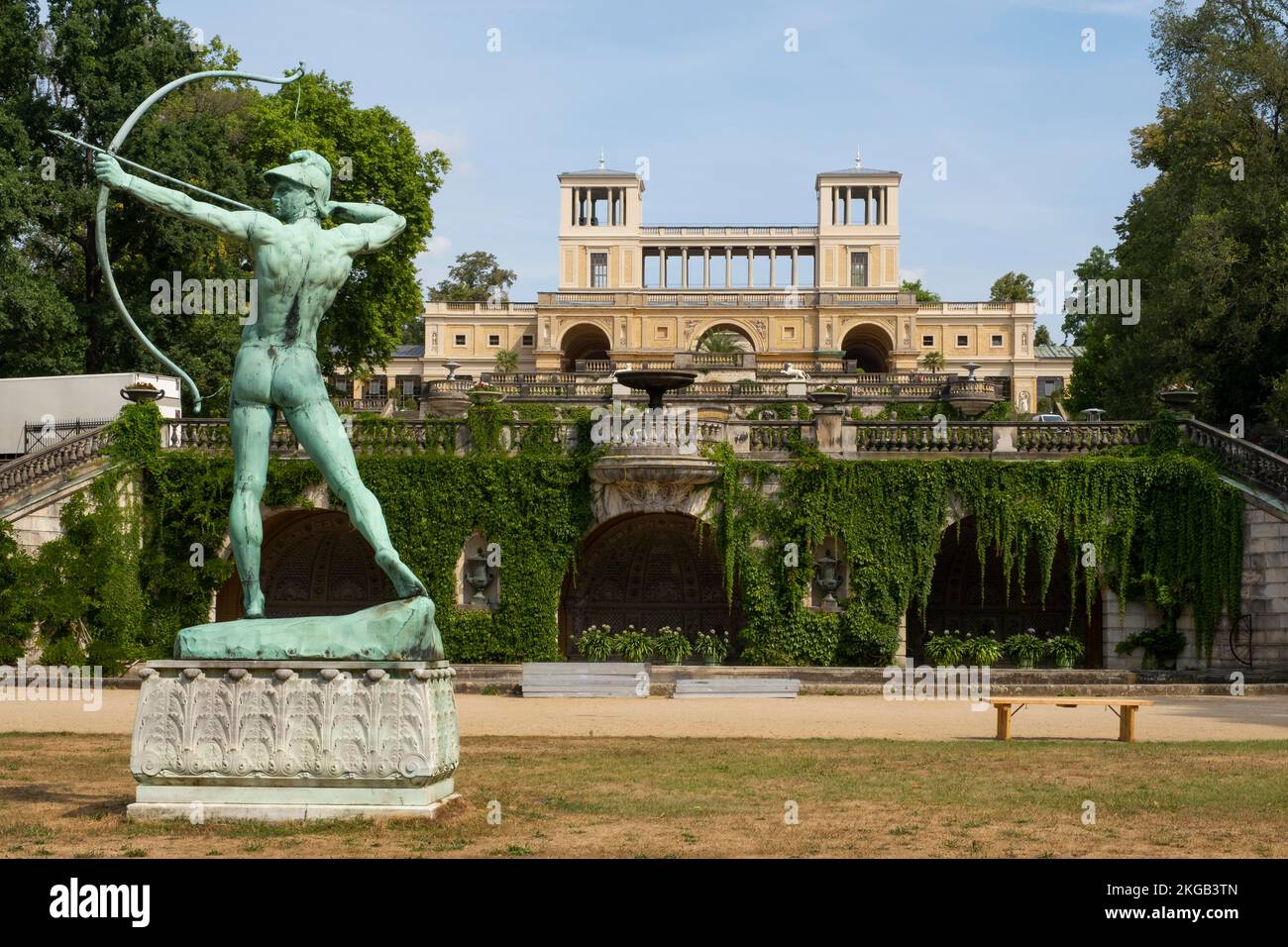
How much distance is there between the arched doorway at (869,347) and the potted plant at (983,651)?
205 ft

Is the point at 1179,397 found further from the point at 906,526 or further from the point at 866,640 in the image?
the point at 866,640

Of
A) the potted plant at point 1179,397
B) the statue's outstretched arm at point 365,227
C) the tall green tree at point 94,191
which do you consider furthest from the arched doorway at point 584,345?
the statue's outstretched arm at point 365,227

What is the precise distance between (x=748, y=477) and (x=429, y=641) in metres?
20.7

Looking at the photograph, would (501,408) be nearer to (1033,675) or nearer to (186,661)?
(1033,675)

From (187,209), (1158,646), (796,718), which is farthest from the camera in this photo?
(1158,646)

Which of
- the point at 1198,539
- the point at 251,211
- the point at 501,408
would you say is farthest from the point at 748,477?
the point at 251,211

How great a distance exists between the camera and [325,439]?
12195 mm

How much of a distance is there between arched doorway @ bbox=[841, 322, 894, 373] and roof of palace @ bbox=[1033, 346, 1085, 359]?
976 cm

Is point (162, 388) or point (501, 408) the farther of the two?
point (162, 388)

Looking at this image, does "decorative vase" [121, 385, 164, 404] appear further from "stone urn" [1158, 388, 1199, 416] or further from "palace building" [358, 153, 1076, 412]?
"palace building" [358, 153, 1076, 412]

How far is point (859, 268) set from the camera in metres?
103

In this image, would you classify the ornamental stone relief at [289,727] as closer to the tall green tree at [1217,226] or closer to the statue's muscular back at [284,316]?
the statue's muscular back at [284,316]

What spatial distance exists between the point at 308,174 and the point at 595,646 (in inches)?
792

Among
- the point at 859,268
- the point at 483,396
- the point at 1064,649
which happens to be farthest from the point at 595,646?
the point at 859,268
